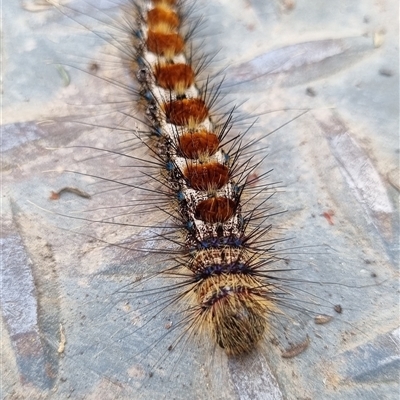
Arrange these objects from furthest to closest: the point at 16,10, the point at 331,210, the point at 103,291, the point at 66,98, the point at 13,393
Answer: the point at 16,10 < the point at 66,98 < the point at 331,210 < the point at 103,291 < the point at 13,393

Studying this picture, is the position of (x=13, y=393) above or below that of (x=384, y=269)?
below

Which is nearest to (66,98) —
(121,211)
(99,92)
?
(99,92)

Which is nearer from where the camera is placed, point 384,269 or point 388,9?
point 384,269

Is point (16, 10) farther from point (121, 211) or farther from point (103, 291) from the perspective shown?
point (103, 291)

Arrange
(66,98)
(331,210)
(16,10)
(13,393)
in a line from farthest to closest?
1. (16,10)
2. (66,98)
3. (331,210)
4. (13,393)

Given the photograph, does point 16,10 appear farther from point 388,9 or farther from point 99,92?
point 388,9

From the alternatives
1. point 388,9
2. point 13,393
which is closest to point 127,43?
point 388,9

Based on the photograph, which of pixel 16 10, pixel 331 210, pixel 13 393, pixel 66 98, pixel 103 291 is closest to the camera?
pixel 13 393

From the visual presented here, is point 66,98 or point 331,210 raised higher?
point 66,98

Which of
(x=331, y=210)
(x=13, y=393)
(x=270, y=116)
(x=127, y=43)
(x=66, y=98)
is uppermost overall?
(x=127, y=43)
